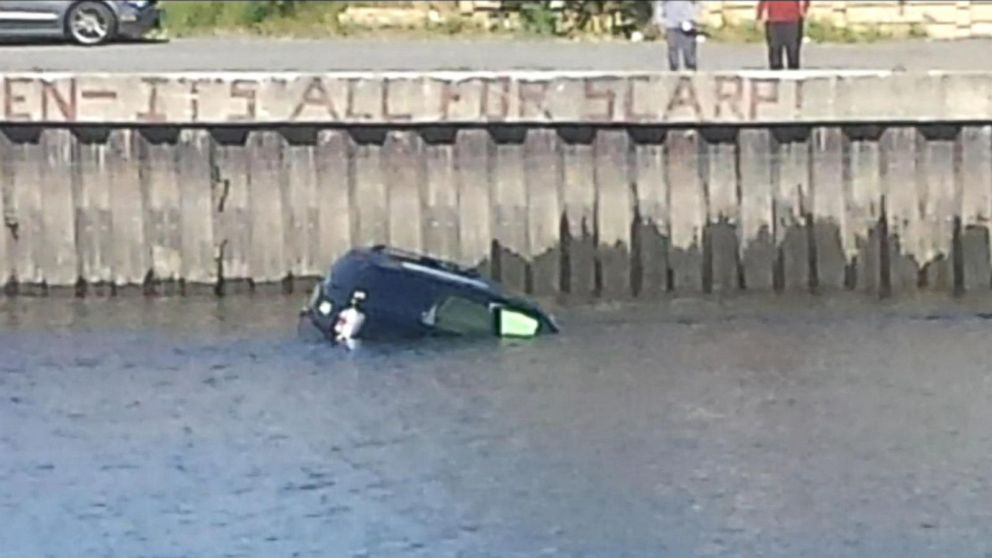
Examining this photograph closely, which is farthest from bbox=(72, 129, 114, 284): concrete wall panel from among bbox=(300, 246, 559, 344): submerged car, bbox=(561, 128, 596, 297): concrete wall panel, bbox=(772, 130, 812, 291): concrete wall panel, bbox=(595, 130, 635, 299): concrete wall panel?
bbox=(772, 130, 812, 291): concrete wall panel

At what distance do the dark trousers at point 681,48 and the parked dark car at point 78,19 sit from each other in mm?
9740

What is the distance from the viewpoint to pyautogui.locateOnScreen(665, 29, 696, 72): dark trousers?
29406 mm

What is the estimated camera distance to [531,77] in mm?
28375

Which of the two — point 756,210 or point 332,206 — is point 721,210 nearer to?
point 756,210

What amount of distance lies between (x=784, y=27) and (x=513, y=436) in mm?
9083

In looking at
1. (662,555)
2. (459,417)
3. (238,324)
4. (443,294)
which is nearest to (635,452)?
(459,417)

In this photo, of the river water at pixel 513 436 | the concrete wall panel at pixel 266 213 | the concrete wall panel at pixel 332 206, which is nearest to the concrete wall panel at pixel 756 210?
the river water at pixel 513 436

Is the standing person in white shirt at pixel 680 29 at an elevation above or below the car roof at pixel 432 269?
above

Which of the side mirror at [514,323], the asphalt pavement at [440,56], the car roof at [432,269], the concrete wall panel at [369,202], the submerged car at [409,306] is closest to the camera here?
the submerged car at [409,306]

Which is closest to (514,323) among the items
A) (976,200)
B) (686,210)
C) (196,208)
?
(686,210)

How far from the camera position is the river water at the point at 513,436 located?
18.5m

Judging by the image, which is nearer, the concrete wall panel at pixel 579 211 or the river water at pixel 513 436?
the river water at pixel 513 436

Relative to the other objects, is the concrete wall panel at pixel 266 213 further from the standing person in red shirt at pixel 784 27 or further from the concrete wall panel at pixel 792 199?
the standing person in red shirt at pixel 784 27

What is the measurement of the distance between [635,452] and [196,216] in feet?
30.7
